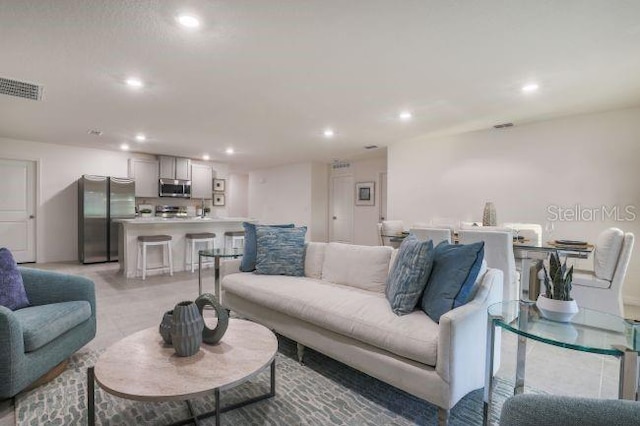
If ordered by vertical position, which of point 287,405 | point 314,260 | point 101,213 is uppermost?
point 101,213

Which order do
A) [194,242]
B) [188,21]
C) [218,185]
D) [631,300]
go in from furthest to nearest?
[218,185]
[194,242]
[631,300]
[188,21]

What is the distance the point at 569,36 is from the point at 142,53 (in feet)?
10.9

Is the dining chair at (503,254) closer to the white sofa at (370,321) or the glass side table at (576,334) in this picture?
the white sofa at (370,321)

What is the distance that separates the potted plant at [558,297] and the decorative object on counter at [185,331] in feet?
5.68

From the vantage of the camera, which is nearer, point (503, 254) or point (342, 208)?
point (503, 254)

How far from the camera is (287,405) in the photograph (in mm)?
1804

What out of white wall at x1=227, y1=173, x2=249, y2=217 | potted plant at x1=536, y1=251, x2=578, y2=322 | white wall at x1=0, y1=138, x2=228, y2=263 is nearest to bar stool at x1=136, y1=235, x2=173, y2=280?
white wall at x1=0, y1=138, x2=228, y2=263

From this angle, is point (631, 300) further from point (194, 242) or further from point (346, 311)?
point (194, 242)

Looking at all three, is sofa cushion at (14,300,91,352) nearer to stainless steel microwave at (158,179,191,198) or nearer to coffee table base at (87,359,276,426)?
coffee table base at (87,359,276,426)

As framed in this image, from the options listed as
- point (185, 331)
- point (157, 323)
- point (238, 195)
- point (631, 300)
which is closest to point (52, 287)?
point (157, 323)

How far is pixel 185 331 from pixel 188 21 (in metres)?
2.01

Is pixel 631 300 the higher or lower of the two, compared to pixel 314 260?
lower

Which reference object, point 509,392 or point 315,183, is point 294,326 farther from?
point 315,183

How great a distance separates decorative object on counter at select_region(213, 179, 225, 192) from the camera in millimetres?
8719
